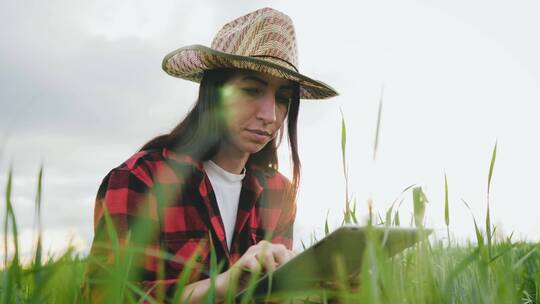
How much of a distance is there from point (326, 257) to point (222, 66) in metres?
1.35

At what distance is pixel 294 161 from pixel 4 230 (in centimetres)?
215

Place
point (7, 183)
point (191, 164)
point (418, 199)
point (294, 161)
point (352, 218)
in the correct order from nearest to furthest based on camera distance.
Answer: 1. point (7, 183)
2. point (418, 199)
3. point (352, 218)
4. point (191, 164)
5. point (294, 161)

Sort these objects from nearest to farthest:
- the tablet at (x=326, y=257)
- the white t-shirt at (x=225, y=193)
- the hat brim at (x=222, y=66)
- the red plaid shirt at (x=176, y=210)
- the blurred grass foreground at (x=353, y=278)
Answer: the blurred grass foreground at (x=353, y=278), the tablet at (x=326, y=257), the red plaid shirt at (x=176, y=210), the hat brim at (x=222, y=66), the white t-shirt at (x=225, y=193)

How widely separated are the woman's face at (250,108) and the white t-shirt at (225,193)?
238 millimetres

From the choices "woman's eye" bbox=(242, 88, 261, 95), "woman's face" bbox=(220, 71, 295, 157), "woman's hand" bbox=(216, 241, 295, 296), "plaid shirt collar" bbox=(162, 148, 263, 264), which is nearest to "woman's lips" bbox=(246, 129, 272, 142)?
"woman's face" bbox=(220, 71, 295, 157)

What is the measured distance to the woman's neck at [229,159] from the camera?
237cm

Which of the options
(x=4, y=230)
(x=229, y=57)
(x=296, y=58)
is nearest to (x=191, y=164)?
(x=229, y=57)

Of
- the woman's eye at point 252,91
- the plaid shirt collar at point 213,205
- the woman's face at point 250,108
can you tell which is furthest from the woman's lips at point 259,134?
the plaid shirt collar at point 213,205

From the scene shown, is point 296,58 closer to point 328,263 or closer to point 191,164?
point 191,164

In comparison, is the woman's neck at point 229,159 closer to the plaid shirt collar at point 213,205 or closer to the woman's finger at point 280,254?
the plaid shirt collar at point 213,205

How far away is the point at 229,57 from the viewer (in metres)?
2.04

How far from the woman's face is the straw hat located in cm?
6

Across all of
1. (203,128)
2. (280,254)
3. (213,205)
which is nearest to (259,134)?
(203,128)

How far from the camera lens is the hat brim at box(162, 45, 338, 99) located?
2045 mm
